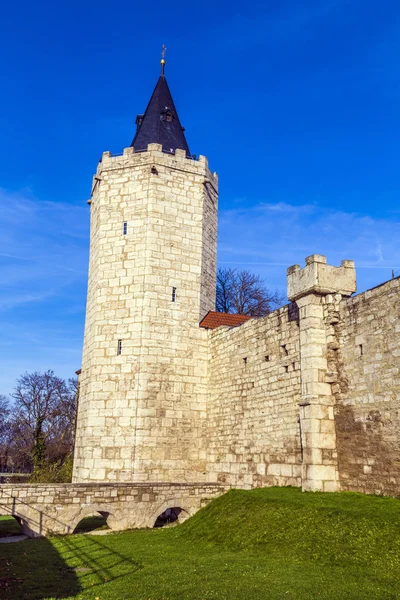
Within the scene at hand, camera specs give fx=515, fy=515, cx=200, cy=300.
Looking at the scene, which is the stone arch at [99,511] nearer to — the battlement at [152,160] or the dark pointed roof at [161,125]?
the battlement at [152,160]

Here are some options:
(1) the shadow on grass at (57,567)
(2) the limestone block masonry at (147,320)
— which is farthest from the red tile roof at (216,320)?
(1) the shadow on grass at (57,567)

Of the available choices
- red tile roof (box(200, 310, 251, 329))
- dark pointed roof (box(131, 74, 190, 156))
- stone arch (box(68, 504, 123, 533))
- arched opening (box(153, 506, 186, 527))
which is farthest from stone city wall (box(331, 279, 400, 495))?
dark pointed roof (box(131, 74, 190, 156))

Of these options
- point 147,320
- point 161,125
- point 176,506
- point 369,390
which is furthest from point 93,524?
point 161,125

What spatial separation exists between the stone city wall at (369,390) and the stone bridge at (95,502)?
4649 millimetres

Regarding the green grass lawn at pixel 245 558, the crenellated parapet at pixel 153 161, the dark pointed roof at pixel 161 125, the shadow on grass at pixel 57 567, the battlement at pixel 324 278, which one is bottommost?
the shadow on grass at pixel 57 567

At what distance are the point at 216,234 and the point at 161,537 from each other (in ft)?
35.7

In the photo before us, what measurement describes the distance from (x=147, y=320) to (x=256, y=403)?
14.8 feet

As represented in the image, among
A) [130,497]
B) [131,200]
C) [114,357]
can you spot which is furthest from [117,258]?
[130,497]

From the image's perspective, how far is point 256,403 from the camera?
46.0 feet

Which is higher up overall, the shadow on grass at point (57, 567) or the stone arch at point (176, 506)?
the stone arch at point (176, 506)

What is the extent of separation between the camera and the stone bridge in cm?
1193

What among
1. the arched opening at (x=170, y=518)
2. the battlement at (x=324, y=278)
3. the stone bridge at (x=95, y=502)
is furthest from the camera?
the arched opening at (x=170, y=518)

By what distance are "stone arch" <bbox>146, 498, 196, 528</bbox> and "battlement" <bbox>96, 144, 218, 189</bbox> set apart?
10.7 m

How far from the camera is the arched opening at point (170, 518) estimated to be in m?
13.9
